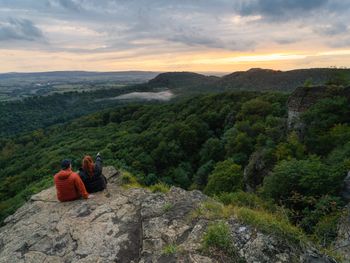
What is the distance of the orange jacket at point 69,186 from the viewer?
939 cm

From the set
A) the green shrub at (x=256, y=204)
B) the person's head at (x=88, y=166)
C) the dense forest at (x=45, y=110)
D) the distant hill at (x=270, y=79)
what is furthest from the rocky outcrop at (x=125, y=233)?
the dense forest at (x=45, y=110)

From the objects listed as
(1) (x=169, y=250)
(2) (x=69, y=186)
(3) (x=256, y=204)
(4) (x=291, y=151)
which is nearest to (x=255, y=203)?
(3) (x=256, y=204)

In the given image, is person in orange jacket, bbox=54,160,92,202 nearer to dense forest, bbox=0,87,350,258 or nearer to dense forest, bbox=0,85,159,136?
dense forest, bbox=0,87,350,258

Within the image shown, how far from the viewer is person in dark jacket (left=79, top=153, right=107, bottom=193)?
32.5 feet

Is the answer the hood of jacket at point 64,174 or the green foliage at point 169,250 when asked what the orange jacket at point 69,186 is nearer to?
the hood of jacket at point 64,174

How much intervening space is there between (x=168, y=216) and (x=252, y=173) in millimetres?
16098

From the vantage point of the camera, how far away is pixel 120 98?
175m

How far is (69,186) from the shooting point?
9.51 m

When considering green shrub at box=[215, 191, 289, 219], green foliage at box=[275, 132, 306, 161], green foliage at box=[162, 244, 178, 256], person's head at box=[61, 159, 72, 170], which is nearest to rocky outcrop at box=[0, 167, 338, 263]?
green foliage at box=[162, 244, 178, 256]

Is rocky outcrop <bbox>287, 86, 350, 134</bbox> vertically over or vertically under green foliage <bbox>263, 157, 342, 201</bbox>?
over

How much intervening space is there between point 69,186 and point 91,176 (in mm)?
731

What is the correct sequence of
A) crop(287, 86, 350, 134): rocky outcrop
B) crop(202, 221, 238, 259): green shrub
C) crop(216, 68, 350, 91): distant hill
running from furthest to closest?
crop(216, 68, 350, 91): distant hill
crop(287, 86, 350, 134): rocky outcrop
crop(202, 221, 238, 259): green shrub

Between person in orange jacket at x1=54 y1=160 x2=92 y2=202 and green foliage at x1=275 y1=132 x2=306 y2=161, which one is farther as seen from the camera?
green foliage at x1=275 y1=132 x2=306 y2=161

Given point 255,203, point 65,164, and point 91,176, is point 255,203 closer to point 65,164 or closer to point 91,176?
point 91,176
